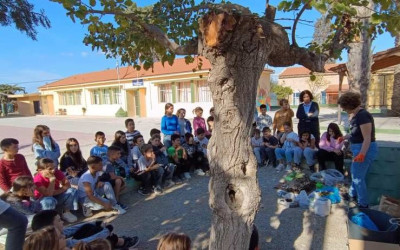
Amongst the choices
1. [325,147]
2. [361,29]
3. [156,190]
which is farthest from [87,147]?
[361,29]

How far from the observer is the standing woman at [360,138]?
349 centimetres

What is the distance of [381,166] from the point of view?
13.5 feet

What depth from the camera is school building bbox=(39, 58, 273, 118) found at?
20.4 meters

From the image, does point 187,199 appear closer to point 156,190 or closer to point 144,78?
point 156,190

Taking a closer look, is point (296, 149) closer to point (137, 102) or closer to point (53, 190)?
point (53, 190)

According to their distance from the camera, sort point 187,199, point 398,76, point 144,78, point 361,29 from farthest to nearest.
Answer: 1. point 144,78
2. point 398,76
3. point 187,199
4. point 361,29

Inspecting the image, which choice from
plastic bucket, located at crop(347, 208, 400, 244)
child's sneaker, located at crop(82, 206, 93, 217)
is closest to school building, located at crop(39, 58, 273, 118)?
child's sneaker, located at crop(82, 206, 93, 217)

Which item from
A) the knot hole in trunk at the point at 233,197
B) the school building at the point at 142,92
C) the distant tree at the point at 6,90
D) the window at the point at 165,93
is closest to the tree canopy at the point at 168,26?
the knot hole in trunk at the point at 233,197

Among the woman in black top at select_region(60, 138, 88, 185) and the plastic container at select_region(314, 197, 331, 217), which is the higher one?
the woman in black top at select_region(60, 138, 88, 185)

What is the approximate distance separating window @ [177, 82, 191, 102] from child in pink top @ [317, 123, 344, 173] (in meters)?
15.8

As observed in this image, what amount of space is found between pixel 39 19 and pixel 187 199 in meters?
3.42

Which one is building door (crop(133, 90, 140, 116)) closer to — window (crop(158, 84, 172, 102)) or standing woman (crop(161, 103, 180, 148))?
window (crop(158, 84, 172, 102))

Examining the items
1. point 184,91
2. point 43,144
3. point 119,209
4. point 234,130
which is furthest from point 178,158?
point 184,91

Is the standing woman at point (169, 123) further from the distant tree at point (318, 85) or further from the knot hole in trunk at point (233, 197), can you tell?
the distant tree at point (318, 85)
